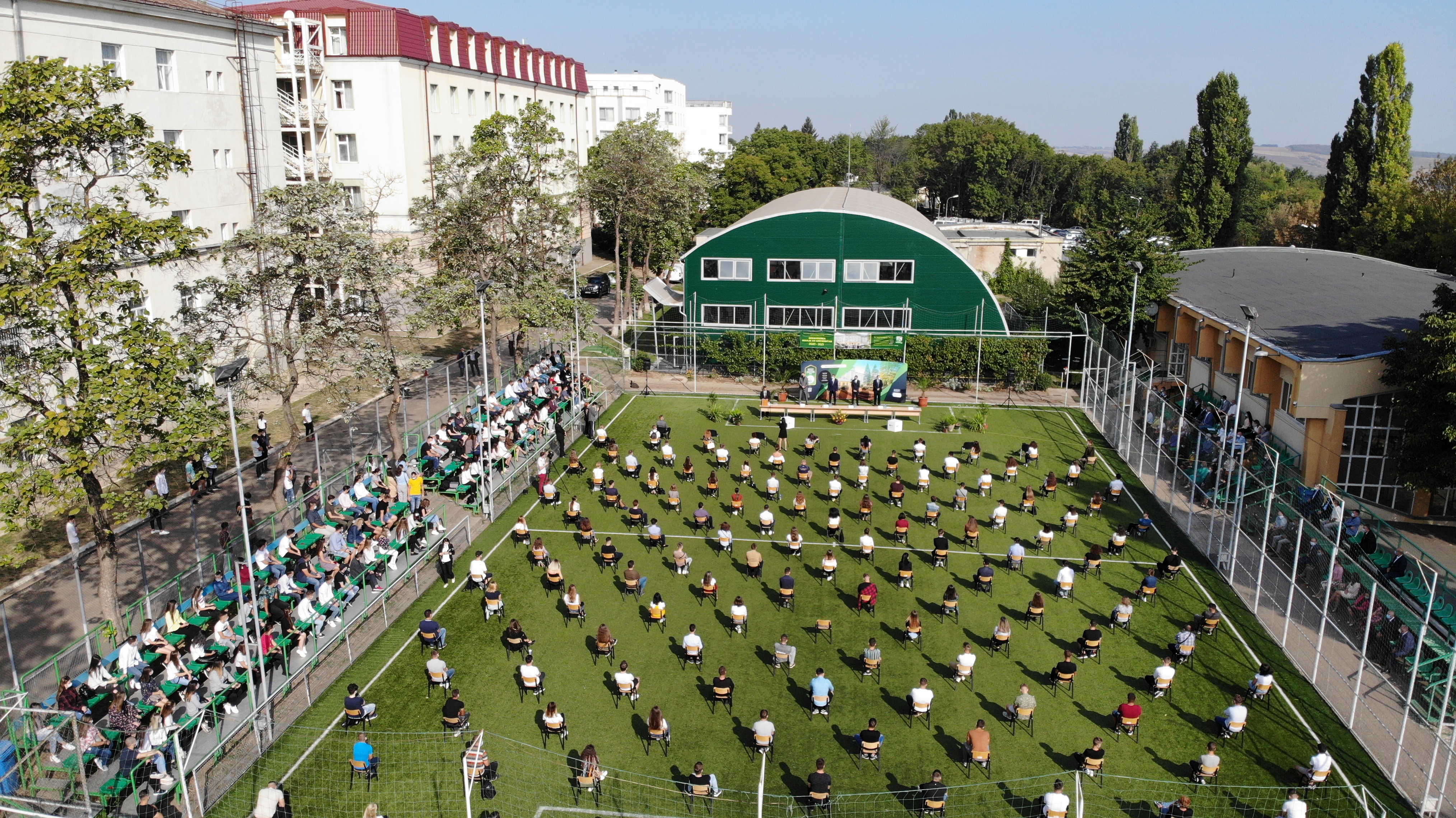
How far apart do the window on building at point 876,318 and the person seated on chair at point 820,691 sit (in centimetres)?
2513

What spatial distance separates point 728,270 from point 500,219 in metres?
11.2

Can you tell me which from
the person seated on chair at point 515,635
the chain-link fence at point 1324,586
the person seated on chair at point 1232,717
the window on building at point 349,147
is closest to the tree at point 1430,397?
the chain-link fence at point 1324,586

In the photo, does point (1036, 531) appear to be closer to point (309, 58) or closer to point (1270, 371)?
point (1270, 371)

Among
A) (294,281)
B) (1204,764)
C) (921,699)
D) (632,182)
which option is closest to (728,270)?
(632,182)

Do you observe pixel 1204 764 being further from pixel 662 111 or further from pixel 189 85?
pixel 662 111

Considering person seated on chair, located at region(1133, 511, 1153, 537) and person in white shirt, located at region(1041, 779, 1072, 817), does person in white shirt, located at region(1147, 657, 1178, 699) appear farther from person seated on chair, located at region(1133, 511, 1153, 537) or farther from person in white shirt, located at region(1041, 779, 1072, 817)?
person seated on chair, located at region(1133, 511, 1153, 537)

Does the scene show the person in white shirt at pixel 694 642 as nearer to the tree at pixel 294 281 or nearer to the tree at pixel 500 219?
the tree at pixel 294 281

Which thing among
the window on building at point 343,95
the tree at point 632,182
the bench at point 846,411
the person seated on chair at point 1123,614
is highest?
the window on building at point 343,95

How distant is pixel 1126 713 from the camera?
16.3 metres

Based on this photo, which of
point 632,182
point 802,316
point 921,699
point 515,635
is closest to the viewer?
point 921,699

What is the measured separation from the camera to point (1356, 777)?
51.1ft

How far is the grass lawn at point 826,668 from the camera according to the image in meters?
15.8

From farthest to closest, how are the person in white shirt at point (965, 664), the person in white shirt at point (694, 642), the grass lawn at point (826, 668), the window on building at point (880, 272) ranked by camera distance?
the window on building at point (880, 272) → the person in white shirt at point (694, 642) → the person in white shirt at point (965, 664) → the grass lawn at point (826, 668)

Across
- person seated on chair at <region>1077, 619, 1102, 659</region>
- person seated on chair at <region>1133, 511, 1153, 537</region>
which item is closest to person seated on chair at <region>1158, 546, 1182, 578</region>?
person seated on chair at <region>1133, 511, 1153, 537</region>
